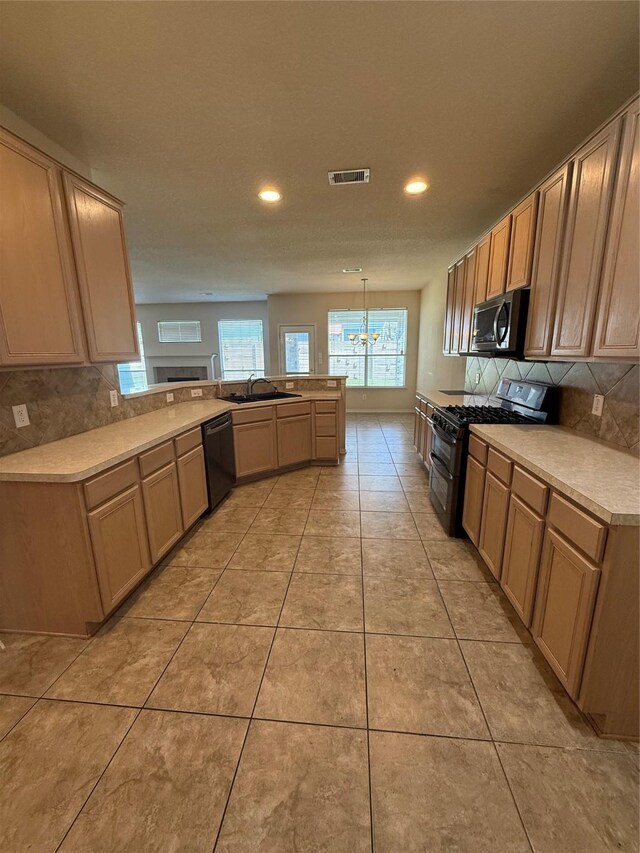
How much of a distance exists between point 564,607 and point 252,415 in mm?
3020

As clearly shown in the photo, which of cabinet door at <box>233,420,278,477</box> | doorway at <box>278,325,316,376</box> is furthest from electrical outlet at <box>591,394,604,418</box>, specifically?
doorway at <box>278,325,316,376</box>

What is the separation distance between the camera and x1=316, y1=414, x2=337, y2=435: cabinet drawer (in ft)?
14.1

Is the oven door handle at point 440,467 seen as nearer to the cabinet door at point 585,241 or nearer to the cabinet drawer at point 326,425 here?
the cabinet door at point 585,241

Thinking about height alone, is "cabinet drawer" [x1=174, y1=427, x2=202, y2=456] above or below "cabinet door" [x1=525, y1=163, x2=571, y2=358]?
below

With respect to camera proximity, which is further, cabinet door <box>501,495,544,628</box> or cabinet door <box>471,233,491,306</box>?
cabinet door <box>471,233,491,306</box>

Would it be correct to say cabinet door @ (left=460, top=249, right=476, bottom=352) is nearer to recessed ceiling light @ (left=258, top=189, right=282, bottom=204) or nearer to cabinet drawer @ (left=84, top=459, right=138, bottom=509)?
recessed ceiling light @ (left=258, top=189, right=282, bottom=204)

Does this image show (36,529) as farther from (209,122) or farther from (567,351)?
(567,351)

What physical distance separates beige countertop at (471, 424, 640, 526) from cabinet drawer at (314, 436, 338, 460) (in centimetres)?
221

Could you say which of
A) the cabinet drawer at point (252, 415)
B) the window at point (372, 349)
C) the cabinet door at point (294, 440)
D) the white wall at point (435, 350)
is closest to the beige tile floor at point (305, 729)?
the cabinet drawer at point (252, 415)

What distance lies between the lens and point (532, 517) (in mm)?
1647

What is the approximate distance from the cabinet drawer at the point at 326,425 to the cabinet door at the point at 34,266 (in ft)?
9.02

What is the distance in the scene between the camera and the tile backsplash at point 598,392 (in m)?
1.81

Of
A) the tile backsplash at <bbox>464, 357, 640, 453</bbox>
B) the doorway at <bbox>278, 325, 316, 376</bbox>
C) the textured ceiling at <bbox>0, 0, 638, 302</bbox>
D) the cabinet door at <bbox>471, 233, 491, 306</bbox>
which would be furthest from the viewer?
the doorway at <bbox>278, 325, 316, 376</bbox>

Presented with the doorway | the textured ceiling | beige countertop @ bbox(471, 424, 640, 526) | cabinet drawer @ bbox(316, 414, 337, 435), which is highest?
the textured ceiling
